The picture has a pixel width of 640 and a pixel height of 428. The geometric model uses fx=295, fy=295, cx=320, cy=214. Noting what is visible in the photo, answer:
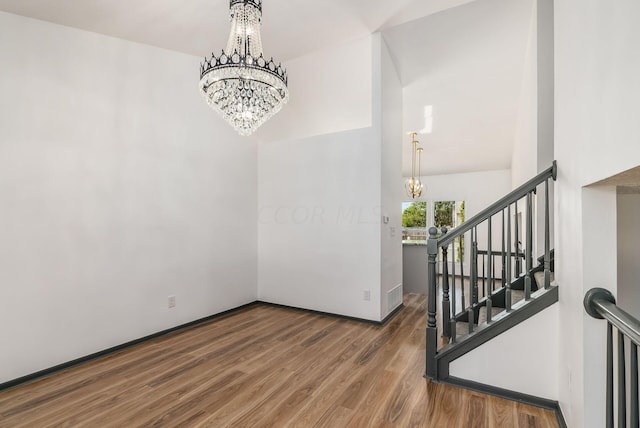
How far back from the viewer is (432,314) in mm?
2438

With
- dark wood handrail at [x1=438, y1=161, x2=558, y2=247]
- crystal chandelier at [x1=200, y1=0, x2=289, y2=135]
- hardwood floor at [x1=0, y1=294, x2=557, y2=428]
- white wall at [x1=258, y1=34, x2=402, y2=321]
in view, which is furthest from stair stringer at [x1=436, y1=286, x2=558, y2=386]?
crystal chandelier at [x1=200, y1=0, x2=289, y2=135]

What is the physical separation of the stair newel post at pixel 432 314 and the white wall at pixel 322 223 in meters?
1.27

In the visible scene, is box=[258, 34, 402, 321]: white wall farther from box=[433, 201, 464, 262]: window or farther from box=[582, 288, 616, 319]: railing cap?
box=[433, 201, 464, 262]: window

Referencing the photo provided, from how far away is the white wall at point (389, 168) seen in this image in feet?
12.4

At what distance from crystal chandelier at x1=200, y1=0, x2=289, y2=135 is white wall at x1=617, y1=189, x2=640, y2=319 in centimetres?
253

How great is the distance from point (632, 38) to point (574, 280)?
1.24 m

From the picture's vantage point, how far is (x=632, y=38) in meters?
0.90

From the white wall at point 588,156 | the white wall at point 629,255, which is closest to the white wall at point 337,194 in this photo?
the white wall at point 588,156

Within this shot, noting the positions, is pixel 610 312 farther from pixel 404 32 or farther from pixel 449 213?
pixel 449 213

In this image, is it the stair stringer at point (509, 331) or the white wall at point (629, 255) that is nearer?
the white wall at point (629, 255)

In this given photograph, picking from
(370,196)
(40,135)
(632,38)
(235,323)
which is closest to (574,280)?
(632,38)

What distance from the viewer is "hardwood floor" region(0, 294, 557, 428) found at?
196cm

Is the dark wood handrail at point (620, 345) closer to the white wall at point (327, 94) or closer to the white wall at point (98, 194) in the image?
the white wall at point (327, 94)

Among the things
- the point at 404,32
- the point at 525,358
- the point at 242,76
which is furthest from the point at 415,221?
the point at 242,76
